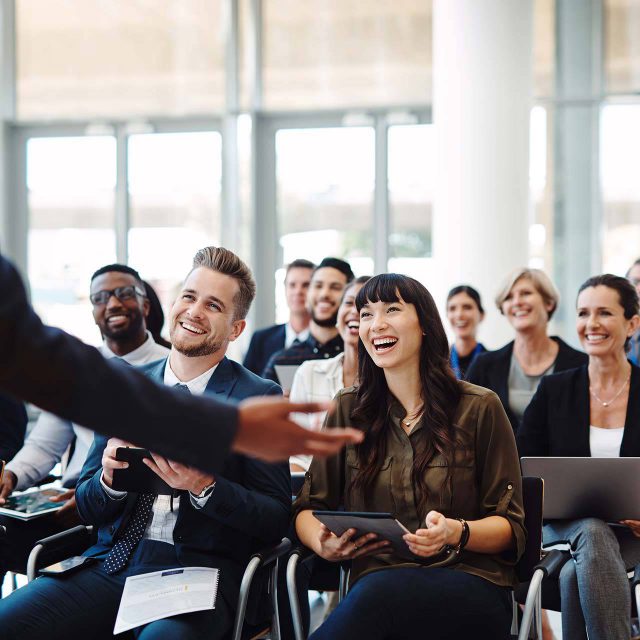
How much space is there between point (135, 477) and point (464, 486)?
95cm

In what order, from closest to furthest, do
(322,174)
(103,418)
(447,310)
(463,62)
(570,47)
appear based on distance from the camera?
(103,418)
(447,310)
(463,62)
(570,47)
(322,174)

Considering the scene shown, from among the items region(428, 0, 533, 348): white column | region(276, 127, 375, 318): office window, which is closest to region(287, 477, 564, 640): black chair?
region(428, 0, 533, 348): white column

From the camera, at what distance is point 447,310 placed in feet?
18.8

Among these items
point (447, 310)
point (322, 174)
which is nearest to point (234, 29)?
point (322, 174)

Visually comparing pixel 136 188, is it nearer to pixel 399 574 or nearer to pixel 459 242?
pixel 459 242

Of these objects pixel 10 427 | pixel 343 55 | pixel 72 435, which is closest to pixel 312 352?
pixel 72 435

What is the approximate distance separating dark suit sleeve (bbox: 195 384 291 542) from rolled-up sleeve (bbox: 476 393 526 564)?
0.59 meters

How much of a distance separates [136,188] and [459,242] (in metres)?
3.62

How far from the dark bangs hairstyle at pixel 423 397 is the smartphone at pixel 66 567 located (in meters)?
0.84

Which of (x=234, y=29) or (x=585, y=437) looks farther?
(x=234, y=29)

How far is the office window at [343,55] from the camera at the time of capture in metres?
8.11

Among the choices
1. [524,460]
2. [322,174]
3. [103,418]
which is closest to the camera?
[103,418]

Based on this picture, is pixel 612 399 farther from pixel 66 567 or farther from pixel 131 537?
pixel 66 567

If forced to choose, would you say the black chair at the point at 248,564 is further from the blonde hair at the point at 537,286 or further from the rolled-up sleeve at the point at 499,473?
the blonde hair at the point at 537,286
